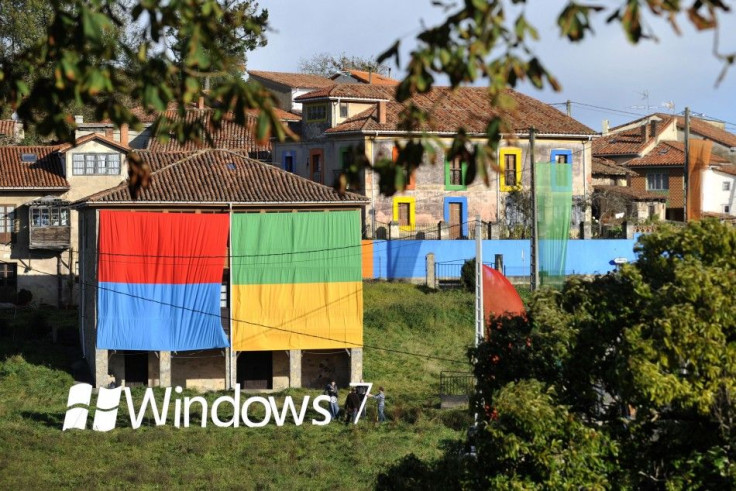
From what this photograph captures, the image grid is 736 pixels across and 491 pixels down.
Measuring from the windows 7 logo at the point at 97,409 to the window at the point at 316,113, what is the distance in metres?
24.6

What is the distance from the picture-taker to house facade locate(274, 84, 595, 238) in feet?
181

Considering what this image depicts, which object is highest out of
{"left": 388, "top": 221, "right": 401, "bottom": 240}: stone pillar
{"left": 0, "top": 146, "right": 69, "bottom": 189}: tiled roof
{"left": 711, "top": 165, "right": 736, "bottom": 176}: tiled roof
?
{"left": 711, "top": 165, "right": 736, "bottom": 176}: tiled roof

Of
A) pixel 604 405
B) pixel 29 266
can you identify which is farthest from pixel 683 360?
pixel 29 266

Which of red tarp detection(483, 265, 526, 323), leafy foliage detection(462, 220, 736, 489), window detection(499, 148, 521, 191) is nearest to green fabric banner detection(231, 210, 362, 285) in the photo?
red tarp detection(483, 265, 526, 323)

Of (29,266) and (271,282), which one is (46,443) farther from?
(29,266)

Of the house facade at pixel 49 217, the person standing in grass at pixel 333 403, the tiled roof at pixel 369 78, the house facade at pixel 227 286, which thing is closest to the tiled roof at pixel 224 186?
the house facade at pixel 227 286

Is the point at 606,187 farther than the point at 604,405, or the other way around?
the point at 606,187

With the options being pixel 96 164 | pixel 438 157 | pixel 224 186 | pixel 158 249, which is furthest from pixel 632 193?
pixel 158 249

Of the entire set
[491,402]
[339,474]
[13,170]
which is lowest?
[339,474]

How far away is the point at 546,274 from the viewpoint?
116 ft

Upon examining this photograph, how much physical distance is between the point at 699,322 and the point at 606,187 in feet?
159

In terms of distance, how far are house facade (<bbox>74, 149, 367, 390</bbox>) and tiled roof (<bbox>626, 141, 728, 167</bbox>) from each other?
30.3 meters

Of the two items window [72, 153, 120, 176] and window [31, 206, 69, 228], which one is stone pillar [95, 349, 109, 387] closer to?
window [31, 206, 69, 228]

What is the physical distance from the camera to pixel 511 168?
5719cm
